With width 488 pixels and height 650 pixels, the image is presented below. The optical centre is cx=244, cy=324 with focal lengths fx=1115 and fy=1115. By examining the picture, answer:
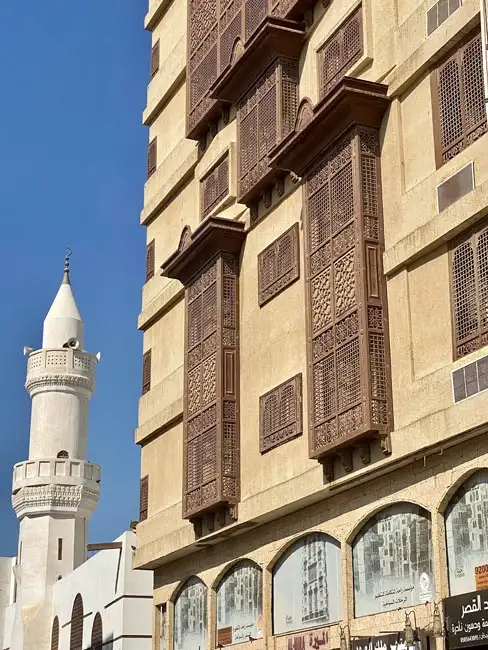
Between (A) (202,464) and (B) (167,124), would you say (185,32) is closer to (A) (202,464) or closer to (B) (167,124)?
(B) (167,124)

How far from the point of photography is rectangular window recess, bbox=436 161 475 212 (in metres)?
12.4

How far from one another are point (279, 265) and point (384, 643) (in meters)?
6.02

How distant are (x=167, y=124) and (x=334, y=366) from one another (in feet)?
35.1

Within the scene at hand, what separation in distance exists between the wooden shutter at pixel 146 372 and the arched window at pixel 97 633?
26.4 ft

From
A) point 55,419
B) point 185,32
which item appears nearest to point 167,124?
point 185,32

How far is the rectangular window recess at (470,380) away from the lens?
38.2 ft

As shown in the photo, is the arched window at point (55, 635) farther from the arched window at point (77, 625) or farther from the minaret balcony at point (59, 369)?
the minaret balcony at point (59, 369)

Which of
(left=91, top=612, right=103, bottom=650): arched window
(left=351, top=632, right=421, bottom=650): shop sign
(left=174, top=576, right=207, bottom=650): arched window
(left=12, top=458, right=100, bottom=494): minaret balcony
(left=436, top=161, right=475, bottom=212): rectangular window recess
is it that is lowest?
(left=351, top=632, right=421, bottom=650): shop sign

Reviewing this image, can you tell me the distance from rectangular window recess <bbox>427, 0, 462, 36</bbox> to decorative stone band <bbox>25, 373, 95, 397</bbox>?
77.1ft

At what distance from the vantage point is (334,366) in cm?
1397

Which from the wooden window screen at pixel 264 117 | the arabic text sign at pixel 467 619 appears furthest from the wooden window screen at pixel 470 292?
the wooden window screen at pixel 264 117

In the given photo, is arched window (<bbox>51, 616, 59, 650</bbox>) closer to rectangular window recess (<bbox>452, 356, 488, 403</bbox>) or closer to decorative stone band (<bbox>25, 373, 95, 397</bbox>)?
decorative stone band (<bbox>25, 373, 95, 397</bbox>)

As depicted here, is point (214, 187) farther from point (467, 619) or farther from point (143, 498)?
point (467, 619)

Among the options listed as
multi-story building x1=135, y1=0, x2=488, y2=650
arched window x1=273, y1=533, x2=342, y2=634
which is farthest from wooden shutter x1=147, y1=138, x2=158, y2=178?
arched window x1=273, y1=533, x2=342, y2=634
